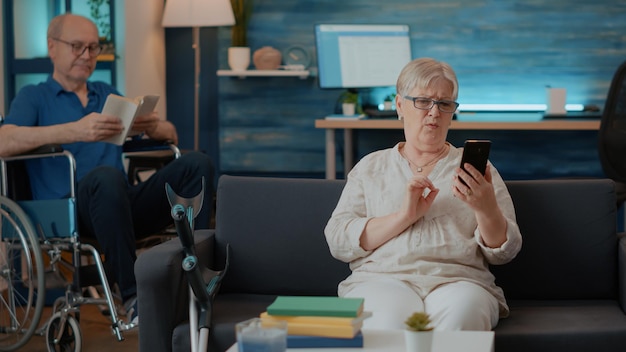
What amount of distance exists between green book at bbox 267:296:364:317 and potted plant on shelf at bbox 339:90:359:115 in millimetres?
3442

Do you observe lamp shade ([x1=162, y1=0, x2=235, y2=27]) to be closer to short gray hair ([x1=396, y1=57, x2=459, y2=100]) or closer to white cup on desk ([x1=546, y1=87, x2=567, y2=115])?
white cup on desk ([x1=546, y1=87, x2=567, y2=115])

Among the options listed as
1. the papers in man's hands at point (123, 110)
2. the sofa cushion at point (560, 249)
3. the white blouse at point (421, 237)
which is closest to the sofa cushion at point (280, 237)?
the white blouse at point (421, 237)

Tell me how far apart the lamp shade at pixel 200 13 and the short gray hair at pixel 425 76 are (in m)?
3.08

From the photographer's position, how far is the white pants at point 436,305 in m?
2.36

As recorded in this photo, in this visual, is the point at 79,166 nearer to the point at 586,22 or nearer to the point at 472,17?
the point at 472,17

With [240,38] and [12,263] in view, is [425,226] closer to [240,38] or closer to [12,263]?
[12,263]

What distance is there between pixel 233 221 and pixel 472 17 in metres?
3.18

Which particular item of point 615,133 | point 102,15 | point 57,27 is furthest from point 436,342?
point 102,15

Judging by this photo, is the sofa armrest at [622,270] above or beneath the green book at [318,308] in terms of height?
beneath

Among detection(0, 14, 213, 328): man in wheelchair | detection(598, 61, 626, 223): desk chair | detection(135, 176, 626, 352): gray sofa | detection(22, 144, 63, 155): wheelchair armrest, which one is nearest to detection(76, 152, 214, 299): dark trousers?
detection(0, 14, 213, 328): man in wheelchair

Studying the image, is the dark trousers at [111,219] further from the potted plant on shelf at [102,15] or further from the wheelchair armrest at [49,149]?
the potted plant on shelf at [102,15]

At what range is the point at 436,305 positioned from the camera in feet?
7.94

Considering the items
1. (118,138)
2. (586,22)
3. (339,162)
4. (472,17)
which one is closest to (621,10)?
(586,22)

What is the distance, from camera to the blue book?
1.97 m
